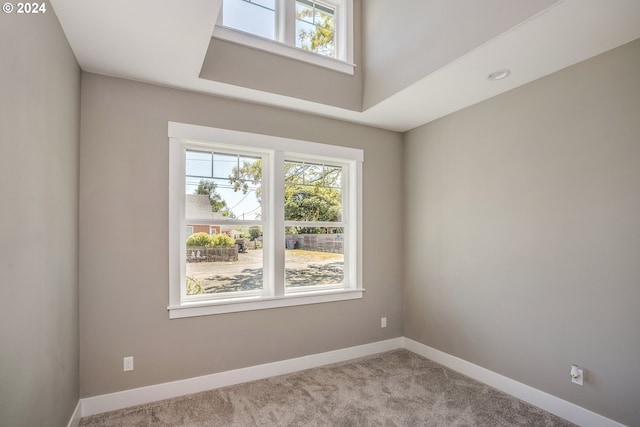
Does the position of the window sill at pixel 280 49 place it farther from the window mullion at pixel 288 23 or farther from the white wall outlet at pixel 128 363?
the white wall outlet at pixel 128 363

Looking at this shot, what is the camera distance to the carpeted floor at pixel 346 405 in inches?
95.7

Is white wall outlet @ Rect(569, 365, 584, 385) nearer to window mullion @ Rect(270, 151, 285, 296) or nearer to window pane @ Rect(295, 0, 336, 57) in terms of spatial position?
window mullion @ Rect(270, 151, 285, 296)

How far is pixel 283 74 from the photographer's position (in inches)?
117

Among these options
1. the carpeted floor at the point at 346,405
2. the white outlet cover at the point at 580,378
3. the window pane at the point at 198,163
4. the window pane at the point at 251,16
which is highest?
the window pane at the point at 251,16

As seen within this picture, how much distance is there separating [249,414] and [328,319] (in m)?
1.21

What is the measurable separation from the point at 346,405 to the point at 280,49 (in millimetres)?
2935

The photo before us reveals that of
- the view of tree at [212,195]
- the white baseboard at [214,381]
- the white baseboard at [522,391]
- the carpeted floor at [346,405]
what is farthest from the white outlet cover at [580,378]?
the view of tree at [212,195]

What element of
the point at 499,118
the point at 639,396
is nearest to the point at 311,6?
the point at 499,118

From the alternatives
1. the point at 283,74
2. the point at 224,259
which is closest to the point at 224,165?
the point at 224,259

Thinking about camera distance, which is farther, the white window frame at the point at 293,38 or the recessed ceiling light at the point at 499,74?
the white window frame at the point at 293,38

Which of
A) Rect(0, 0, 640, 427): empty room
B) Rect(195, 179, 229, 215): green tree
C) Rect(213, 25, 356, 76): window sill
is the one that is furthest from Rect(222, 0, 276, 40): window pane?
Rect(195, 179, 229, 215): green tree

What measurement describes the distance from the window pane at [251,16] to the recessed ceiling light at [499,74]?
1.91 m

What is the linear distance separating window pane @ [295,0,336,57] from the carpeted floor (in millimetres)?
3099

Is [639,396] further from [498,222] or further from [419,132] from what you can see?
[419,132]
